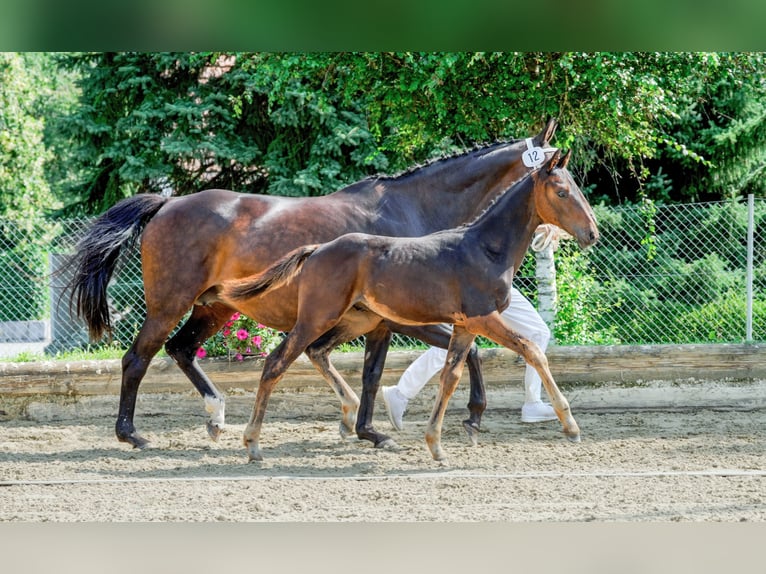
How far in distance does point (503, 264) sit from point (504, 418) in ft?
7.48

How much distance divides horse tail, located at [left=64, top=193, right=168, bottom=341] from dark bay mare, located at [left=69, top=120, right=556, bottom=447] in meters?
0.27

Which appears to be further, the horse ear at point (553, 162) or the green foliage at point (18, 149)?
the green foliage at point (18, 149)

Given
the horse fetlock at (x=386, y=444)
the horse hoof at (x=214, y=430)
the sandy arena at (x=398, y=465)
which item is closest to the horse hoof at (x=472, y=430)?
the sandy arena at (x=398, y=465)

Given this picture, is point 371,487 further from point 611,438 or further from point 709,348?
point 709,348

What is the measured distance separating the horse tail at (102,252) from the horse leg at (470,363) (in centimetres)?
218

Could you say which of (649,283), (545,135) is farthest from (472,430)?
(649,283)

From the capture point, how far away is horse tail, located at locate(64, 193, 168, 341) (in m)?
6.92

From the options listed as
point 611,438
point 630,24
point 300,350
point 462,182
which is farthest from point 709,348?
point 630,24

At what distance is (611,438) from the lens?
652 centimetres

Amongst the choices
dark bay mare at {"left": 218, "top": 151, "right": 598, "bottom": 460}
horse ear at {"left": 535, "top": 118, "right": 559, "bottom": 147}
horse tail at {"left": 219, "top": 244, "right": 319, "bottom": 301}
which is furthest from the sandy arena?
horse ear at {"left": 535, "top": 118, "right": 559, "bottom": 147}

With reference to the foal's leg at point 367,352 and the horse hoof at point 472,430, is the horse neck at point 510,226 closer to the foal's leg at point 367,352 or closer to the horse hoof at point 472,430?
the foal's leg at point 367,352

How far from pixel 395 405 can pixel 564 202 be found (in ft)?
7.16

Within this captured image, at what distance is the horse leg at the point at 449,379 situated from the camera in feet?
18.3

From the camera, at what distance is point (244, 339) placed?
7.98 meters
